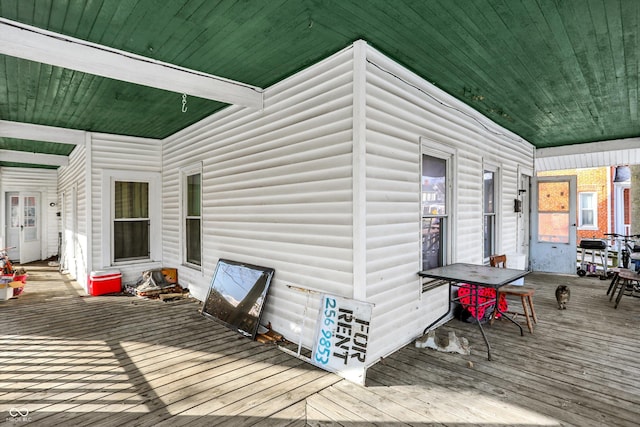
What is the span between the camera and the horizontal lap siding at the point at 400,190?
10.2ft

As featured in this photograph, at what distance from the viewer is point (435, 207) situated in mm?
4254

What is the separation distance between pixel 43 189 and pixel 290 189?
10839mm

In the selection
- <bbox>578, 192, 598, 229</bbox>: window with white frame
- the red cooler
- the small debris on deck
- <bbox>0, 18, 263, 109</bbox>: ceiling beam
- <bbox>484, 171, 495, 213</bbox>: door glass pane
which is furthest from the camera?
<bbox>578, 192, 598, 229</bbox>: window with white frame

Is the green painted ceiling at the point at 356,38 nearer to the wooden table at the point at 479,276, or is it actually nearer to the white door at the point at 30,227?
the wooden table at the point at 479,276

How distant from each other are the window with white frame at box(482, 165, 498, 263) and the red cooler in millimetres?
6464

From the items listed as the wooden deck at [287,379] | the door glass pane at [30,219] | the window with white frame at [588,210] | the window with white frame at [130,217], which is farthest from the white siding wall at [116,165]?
the window with white frame at [588,210]

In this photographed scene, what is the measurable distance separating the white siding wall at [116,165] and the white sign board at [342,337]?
476 centimetres

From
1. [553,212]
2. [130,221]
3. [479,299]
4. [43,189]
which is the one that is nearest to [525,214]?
[553,212]

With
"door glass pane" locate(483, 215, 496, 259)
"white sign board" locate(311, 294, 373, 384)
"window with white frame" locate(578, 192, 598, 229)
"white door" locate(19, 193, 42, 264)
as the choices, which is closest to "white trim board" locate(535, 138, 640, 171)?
"door glass pane" locate(483, 215, 496, 259)

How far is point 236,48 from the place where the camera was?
3043 mm

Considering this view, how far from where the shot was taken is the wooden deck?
7.77ft

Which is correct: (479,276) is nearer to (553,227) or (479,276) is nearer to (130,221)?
(553,227)

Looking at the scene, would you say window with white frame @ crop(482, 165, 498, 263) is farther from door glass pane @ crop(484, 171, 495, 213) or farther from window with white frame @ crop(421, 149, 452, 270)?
window with white frame @ crop(421, 149, 452, 270)

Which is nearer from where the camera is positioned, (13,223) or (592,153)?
(592,153)
